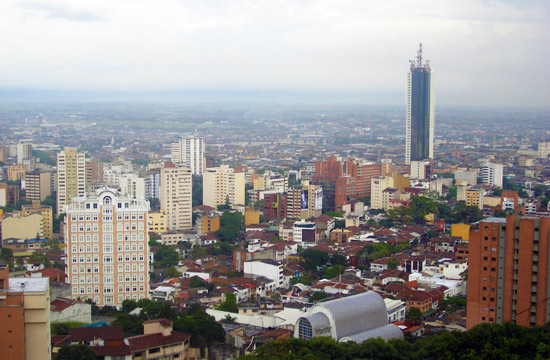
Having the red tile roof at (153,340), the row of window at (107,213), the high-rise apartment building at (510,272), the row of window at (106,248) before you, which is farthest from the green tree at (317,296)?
the red tile roof at (153,340)

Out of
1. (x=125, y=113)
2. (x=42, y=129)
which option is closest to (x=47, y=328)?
(x=42, y=129)

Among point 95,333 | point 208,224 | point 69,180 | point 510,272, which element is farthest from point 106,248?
point 69,180

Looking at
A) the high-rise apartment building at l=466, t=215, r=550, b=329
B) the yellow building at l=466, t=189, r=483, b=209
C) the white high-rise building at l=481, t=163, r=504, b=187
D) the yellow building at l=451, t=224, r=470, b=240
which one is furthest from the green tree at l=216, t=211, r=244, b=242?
the white high-rise building at l=481, t=163, r=504, b=187

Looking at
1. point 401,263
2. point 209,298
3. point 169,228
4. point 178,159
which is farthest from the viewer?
point 178,159

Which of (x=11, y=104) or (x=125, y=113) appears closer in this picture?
(x=11, y=104)

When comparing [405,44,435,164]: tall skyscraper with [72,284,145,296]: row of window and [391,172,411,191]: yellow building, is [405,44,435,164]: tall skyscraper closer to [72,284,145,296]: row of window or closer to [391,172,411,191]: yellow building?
[391,172,411,191]: yellow building

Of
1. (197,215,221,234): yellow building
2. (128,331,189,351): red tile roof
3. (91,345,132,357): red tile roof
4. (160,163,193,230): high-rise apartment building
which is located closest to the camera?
(91,345,132,357): red tile roof

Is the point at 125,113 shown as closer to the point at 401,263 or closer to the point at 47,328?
the point at 401,263
